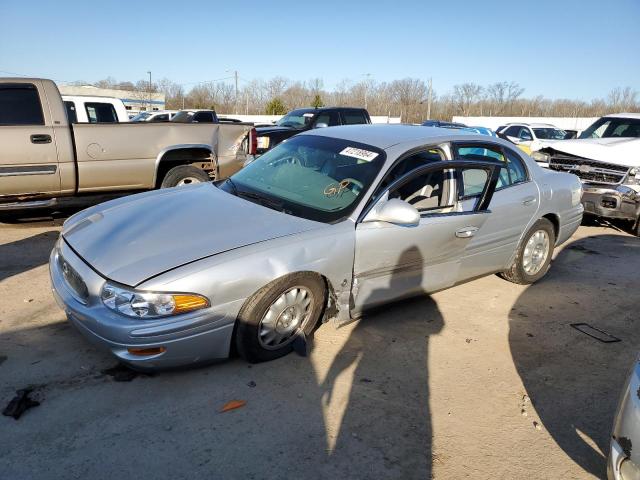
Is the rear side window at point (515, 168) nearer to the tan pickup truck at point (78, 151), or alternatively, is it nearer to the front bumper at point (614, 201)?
the front bumper at point (614, 201)

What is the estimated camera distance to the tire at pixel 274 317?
122 inches

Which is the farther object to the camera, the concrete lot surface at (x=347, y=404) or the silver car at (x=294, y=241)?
the silver car at (x=294, y=241)

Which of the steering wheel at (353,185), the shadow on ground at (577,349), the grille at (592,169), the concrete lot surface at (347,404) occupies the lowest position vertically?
the shadow on ground at (577,349)

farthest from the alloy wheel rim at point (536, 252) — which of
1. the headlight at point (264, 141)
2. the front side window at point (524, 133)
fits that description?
the front side window at point (524, 133)

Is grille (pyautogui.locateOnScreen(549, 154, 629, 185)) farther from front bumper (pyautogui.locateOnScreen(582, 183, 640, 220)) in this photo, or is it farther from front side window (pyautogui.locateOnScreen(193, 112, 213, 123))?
front side window (pyautogui.locateOnScreen(193, 112, 213, 123))

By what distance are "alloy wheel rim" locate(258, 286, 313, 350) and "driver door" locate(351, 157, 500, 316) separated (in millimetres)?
400

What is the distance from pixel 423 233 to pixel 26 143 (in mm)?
5127

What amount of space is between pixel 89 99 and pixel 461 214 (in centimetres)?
771

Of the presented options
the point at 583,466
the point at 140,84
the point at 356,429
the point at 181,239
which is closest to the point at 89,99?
the point at 181,239

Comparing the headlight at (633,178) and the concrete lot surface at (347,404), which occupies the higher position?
the headlight at (633,178)

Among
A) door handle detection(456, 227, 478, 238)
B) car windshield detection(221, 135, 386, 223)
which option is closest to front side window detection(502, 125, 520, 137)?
door handle detection(456, 227, 478, 238)

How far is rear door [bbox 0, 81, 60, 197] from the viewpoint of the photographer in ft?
19.6

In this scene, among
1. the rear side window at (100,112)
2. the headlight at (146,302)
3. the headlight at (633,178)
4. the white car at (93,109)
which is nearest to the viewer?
the headlight at (146,302)

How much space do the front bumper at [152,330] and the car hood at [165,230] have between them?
0.19 metres
